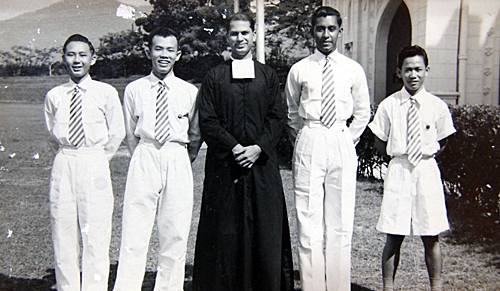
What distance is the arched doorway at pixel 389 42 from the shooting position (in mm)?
10109

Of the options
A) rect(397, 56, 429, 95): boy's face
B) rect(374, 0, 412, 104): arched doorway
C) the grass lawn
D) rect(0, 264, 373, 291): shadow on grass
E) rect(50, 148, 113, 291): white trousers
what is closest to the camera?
rect(50, 148, 113, 291): white trousers

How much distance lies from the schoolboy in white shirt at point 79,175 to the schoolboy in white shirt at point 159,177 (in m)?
0.17

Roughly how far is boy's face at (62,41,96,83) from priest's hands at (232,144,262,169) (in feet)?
4.21

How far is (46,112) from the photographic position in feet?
10.5

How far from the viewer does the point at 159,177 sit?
308 cm

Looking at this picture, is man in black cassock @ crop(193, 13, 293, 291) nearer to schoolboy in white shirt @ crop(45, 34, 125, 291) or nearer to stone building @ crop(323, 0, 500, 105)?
schoolboy in white shirt @ crop(45, 34, 125, 291)

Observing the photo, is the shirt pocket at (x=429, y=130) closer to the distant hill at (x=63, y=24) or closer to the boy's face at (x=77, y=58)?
the boy's face at (x=77, y=58)

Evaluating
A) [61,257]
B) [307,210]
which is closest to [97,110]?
[61,257]

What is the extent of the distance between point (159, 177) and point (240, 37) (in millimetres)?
1187

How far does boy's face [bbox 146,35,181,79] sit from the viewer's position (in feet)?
10.5

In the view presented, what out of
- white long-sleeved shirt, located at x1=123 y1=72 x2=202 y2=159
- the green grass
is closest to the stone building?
the green grass

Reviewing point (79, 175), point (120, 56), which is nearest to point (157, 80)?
point (79, 175)

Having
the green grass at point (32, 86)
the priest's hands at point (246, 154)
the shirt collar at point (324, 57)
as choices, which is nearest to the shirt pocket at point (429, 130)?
the shirt collar at point (324, 57)

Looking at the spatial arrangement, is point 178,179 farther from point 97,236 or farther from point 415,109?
point 415,109
